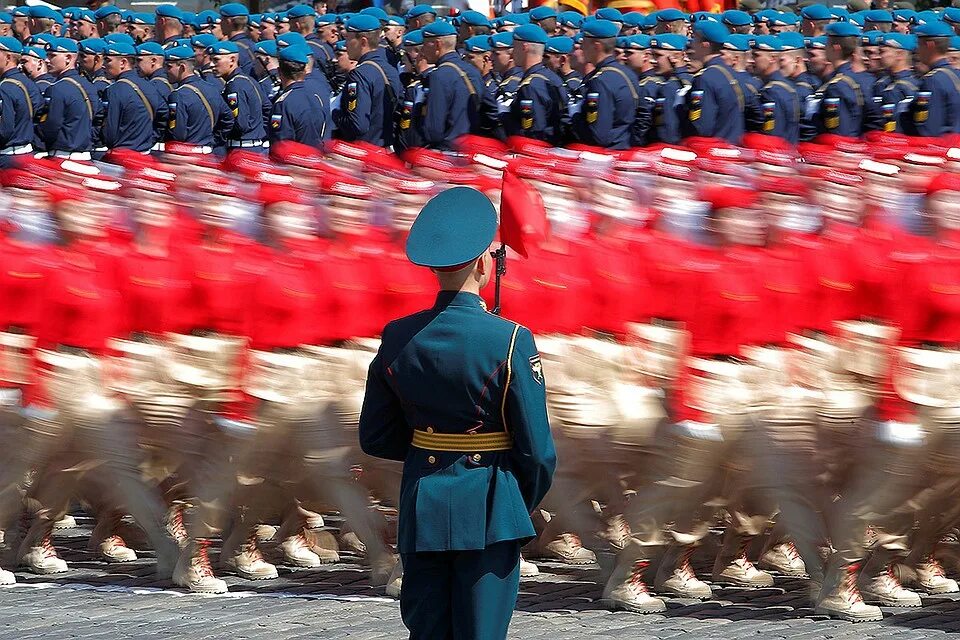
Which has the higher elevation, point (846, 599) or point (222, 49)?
point (222, 49)

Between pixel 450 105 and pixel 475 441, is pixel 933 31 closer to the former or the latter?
pixel 450 105

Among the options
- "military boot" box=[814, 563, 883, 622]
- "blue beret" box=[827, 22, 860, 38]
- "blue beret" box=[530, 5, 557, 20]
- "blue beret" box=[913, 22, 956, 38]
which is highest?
"blue beret" box=[913, 22, 956, 38]

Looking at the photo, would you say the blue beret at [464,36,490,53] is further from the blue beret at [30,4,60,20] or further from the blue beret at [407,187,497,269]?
the blue beret at [407,187,497,269]

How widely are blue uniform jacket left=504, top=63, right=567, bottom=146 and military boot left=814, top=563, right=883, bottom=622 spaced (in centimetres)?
710

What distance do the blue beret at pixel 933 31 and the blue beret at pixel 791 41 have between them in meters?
1.08

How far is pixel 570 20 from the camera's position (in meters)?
17.2

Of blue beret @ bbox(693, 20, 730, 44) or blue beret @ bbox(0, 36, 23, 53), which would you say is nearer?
blue beret @ bbox(0, 36, 23, 53)

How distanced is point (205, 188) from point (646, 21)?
32.2 ft

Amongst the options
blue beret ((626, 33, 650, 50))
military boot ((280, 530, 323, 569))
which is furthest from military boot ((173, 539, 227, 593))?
blue beret ((626, 33, 650, 50))

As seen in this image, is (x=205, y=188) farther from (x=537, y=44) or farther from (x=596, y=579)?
(x=537, y=44)

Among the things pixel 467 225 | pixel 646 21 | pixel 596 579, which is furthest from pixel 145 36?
pixel 467 225

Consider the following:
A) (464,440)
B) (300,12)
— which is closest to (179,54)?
(300,12)

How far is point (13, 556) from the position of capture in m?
7.30

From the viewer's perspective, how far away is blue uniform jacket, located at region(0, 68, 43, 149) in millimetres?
13062
